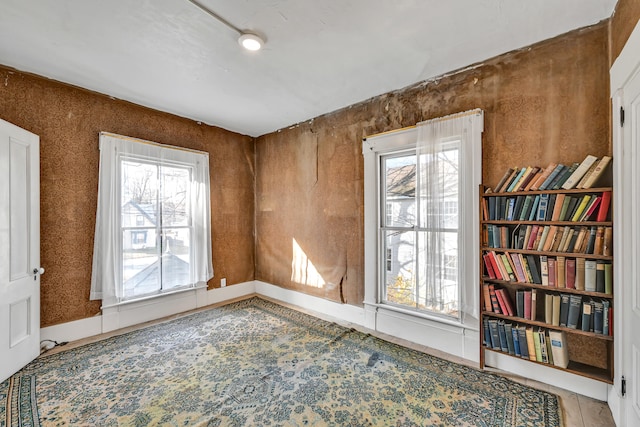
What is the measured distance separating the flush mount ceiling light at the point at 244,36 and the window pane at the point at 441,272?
86.9 inches

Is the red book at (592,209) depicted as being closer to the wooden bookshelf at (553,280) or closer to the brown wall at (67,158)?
the wooden bookshelf at (553,280)

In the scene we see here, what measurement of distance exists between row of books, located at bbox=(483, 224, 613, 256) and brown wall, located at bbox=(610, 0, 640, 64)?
3.82 feet

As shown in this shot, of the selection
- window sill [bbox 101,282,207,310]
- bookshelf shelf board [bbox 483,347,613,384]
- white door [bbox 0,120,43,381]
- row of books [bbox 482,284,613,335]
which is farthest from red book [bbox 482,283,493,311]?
white door [bbox 0,120,43,381]

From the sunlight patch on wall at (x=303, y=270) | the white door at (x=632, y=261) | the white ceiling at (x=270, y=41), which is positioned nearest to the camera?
the white door at (x=632, y=261)

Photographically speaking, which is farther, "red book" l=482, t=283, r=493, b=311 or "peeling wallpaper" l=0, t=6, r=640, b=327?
"red book" l=482, t=283, r=493, b=311

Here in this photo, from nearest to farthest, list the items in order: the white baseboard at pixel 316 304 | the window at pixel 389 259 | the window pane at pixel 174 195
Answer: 1. the window at pixel 389 259
2. the white baseboard at pixel 316 304
3. the window pane at pixel 174 195

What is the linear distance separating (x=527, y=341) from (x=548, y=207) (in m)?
1.02

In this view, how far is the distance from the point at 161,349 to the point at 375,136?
10.3 feet

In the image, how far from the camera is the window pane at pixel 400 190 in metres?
2.99

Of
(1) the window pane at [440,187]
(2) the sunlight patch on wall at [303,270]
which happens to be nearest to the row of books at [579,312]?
(1) the window pane at [440,187]

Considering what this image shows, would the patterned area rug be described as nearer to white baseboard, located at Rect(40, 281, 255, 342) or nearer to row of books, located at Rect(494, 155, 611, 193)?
white baseboard, located at Rect(40, 281, 255, 342)

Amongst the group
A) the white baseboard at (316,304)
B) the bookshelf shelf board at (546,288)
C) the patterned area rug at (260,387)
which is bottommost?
the patterned area rug at (260,387)

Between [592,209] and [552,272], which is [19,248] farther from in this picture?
[592,209]

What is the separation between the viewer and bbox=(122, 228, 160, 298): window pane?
10.6 feet
